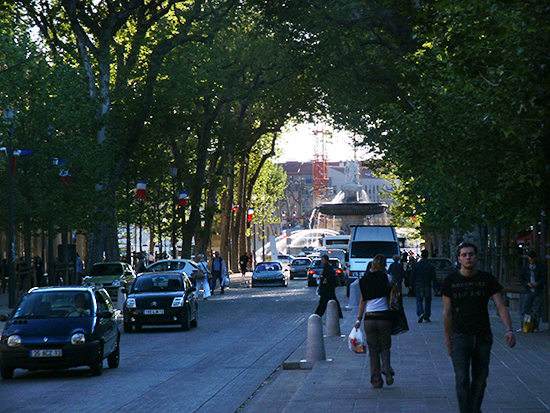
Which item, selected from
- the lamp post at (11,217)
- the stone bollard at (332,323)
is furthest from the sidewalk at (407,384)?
the lamp post at (11,217)

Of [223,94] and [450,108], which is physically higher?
[223,94]

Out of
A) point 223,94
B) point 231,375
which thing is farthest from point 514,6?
point 223,94

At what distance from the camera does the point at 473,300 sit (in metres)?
8.53

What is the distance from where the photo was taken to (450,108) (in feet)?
74.5

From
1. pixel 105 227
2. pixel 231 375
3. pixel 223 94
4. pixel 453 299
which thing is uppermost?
pixel 223 94

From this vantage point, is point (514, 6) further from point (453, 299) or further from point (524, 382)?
point (453, 299)

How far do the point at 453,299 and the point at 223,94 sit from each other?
3966cm

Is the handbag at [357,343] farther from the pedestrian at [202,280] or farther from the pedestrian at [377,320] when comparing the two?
the pedestrian at [202,280]

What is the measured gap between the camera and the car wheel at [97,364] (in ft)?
47.4

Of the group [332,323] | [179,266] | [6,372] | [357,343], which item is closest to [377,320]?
[357,343]

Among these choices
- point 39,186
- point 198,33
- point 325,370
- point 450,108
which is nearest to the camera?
point 325,370

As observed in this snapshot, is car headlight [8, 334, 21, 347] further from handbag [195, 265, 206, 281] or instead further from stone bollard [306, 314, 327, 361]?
handbag [195, 265, 206, 281]

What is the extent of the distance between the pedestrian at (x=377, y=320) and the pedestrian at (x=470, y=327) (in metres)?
3.58

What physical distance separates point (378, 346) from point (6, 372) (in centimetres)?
566
